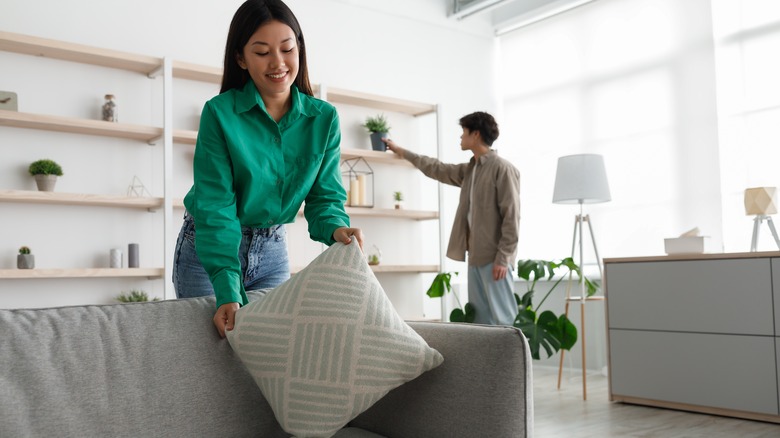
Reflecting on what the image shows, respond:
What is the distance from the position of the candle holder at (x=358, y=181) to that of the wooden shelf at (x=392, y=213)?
0.06 meters

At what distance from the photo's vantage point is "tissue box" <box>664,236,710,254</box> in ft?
12.1

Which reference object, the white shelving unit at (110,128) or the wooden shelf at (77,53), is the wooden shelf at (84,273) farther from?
the wooden shelf at (77,53)

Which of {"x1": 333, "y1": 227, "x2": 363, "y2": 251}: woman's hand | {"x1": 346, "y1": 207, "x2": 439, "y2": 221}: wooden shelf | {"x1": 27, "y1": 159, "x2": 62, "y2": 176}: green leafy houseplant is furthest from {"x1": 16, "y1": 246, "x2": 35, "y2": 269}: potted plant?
{"x1": 333, "y1": 227, "x2": 363, "y2": 251}: woman's hand

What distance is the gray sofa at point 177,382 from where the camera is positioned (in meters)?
1.38

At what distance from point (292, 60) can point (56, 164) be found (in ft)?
8.77

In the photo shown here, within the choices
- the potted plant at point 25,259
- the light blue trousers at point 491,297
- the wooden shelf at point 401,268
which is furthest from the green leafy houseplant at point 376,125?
the potted plant at point 25,259

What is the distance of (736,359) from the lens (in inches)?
135

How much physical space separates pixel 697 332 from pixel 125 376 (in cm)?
294

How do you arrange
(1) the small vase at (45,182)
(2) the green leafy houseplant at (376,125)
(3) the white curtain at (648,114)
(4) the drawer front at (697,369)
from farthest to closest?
1. (2) the green leafy houseplant at (376,125)
2. (3) the white curtain at (648,114)
3. (1) the small vase at (45,182)
4. (4) the drawer front at (697,369)

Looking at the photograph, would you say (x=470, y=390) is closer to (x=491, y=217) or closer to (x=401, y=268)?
(x=491, y=217)

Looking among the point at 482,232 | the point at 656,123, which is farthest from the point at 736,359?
the point at 656,123

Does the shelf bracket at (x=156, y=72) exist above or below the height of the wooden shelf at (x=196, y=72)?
below

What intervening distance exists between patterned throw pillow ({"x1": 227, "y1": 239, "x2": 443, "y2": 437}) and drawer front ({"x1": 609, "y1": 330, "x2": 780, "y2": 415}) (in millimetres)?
2459

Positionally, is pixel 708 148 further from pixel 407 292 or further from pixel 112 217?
pixel 112 217
